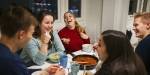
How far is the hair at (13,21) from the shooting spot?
1.31m

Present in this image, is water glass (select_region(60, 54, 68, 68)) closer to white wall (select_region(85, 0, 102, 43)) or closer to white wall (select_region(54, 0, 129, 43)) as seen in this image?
white wall (select_region(54, 0, 129, 43))

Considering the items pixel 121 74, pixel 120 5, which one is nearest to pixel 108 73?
pixel 121 74

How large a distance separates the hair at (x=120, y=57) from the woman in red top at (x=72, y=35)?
4.45 feet

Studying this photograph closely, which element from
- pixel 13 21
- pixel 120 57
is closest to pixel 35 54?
pixel 13 21

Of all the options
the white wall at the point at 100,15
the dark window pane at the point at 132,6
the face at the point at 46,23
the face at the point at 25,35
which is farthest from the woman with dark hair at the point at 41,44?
the dark window pane at the point at 132,6

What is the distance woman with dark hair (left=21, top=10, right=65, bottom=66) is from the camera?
2.09 metres

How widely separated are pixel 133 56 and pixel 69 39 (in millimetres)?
1580

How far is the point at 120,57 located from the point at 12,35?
26.2 inches

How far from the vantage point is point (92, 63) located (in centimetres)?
199

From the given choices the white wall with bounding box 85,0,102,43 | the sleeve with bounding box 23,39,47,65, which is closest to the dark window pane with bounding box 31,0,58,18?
the white wall with bounding box 85,0,102,43

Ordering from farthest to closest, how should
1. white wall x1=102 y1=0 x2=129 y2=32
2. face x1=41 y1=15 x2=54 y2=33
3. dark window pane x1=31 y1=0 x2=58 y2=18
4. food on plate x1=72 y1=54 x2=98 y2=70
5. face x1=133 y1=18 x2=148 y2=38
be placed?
dark window pane x1=31 y1=0 x2=58 y2=18 → white wall x1=102 y1=0 x2=129 y2=32 → face x1=41 y1=15 x2=54 y2=33 → face x1=133 y1=18 x2=148 y2=38 → food on plate x1=72 y1=54 x2=98 y2=70

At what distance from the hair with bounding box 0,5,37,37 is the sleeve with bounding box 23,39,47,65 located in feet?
2.44

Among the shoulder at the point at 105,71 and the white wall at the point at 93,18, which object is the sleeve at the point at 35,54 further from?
the white wall at the point at 93,18

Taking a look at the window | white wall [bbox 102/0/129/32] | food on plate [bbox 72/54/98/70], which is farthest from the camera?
the window
